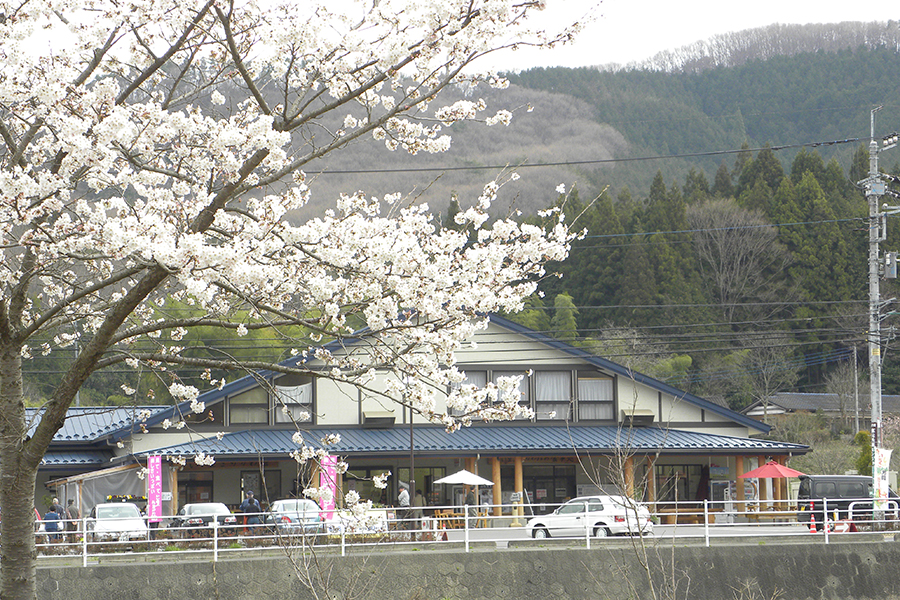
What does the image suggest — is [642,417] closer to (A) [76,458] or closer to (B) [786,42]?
(A) [76,458]

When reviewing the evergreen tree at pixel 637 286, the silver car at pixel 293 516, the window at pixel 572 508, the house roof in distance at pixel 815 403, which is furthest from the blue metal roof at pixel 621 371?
the evergreen tree at pixel 637 286

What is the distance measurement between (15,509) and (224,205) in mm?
2851

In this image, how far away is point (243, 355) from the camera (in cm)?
3934

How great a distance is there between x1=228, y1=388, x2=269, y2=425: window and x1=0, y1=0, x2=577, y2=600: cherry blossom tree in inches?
719

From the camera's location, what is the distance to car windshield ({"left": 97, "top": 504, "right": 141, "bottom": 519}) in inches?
803

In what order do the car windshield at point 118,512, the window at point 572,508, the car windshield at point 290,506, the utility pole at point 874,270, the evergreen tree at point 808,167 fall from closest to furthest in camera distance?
1. the car windshield at point 290,506
2. the car windshield at point 118,512
3. the window at point 572,508
4. the utility pole at point 874,270
5. the evergreen tree at point 808,167

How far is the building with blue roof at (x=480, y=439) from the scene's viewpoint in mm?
25703

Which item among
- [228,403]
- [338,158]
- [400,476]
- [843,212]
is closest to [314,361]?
[228,403]

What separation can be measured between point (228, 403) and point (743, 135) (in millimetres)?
78013

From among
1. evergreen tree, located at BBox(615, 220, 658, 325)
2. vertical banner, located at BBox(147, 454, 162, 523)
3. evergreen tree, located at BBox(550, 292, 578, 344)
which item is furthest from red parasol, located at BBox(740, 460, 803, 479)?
evergreen tree, located at BBox(615, 220, 658, 325)

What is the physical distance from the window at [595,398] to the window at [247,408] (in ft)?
31.5

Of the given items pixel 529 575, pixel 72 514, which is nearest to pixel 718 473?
pixel 529 575

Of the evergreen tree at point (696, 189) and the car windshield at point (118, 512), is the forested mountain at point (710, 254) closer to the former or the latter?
the evergreen tree at point (696, 189)

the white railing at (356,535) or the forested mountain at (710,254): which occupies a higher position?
the forested mountain at (710,254)
